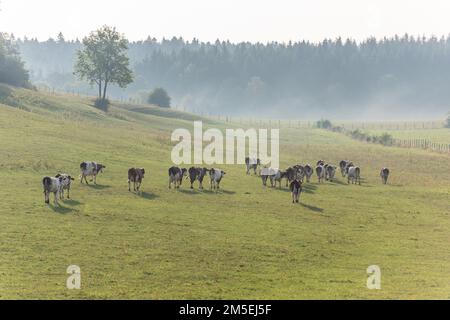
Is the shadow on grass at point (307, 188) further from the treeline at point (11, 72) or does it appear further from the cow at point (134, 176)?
the treeline at point (11, 72)

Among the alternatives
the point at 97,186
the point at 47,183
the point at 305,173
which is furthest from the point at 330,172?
the point at 47,183

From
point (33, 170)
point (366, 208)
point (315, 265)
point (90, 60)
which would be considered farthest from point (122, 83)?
point (315, 265)

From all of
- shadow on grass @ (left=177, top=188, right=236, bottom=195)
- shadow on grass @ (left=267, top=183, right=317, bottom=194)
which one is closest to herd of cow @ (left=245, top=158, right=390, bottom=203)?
shadow on grass @ (left=267, top=183, right=317, bottom=194)

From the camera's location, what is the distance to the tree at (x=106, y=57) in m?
103

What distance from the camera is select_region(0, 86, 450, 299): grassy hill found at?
18422 millimetres

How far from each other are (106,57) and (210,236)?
84963 mm

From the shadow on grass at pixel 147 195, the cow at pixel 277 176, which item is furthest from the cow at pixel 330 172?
the shadow on grass at pixel 147 195

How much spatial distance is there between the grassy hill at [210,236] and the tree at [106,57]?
56.9 m

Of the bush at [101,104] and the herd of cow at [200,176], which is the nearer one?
the herd of cow at [200,176]

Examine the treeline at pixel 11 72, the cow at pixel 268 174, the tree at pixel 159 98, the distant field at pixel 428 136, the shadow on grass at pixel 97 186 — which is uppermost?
the tree at pixel 159 98

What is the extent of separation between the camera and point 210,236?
25.1 m

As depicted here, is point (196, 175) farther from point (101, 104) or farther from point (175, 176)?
point (101, 104)

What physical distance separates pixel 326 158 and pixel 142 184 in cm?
3324

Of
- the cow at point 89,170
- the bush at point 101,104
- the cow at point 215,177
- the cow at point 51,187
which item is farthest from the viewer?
the bush at point 101,104
